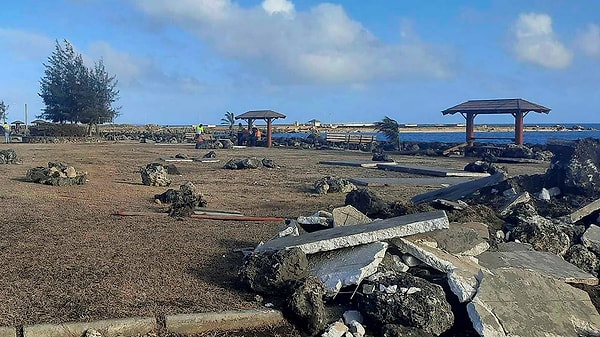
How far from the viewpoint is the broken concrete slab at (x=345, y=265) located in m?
5.34

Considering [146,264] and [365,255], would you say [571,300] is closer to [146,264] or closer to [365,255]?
[365,255]

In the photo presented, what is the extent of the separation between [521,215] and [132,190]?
849 centimetres

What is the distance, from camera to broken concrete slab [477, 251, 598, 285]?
19.4ft

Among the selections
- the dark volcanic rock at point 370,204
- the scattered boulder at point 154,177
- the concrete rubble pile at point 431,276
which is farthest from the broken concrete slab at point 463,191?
the scattered boulder at point 154,177

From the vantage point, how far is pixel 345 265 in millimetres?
5594

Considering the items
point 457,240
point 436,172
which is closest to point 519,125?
point 436,172

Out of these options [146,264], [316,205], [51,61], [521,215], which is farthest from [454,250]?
[51,61]

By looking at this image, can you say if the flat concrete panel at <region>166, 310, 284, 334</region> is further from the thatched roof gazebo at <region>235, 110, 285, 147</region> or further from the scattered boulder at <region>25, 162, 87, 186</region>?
the thatched roof gazebo at <region>235, 110, 285, 147</region>

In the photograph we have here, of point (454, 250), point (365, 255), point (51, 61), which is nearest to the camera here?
point (365, 255)

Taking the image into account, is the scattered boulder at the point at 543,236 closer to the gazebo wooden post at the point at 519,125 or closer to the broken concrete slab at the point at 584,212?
the broken concrete slab at the point at 584,212

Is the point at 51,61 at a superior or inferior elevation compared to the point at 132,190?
superior

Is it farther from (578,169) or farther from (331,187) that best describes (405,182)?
(578,169)

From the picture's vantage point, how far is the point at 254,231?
862 centimetres

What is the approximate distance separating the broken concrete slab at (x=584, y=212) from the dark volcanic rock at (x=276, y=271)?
175 inches
